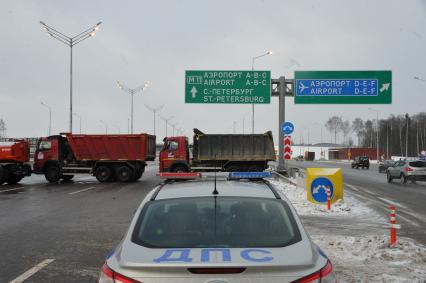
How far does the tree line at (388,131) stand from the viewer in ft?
427

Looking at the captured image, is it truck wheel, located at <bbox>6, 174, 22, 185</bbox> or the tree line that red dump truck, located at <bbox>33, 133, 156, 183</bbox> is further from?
the tree line

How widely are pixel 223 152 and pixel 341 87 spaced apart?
7.99 metres

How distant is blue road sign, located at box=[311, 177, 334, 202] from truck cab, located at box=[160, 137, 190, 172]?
1256cm

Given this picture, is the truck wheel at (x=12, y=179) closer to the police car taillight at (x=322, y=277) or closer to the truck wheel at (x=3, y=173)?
the truck wheel at (x=3, y=173)

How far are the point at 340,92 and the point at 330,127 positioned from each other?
6445 inches

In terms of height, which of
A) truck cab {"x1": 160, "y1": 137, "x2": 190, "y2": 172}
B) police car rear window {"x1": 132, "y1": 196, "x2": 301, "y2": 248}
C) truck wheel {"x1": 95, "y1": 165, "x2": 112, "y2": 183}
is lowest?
truck wheel {"x1": 95, "y1": 165, "x2": 112, "y2": 183}

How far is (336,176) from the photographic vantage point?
15.0 metres

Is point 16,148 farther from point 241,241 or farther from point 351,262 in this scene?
point 241,241

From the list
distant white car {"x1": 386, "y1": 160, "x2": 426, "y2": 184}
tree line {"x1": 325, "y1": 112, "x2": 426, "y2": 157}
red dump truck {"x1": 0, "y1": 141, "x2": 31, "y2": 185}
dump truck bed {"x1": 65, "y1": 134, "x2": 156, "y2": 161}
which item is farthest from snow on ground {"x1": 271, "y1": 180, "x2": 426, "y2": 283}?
tree line {"x1": 325, "y1": 112, "x2": 426, "y2": 157}

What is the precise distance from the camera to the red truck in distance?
26703 millimetres

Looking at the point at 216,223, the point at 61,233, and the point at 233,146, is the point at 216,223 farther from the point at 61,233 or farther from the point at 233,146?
the point at 233,146

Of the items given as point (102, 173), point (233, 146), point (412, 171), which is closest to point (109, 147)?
point (102, 173)

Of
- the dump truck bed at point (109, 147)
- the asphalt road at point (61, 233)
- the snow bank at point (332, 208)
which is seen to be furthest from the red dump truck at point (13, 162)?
the snow bank at point (332, 208)

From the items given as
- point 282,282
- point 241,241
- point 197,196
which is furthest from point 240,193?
point 282,282
